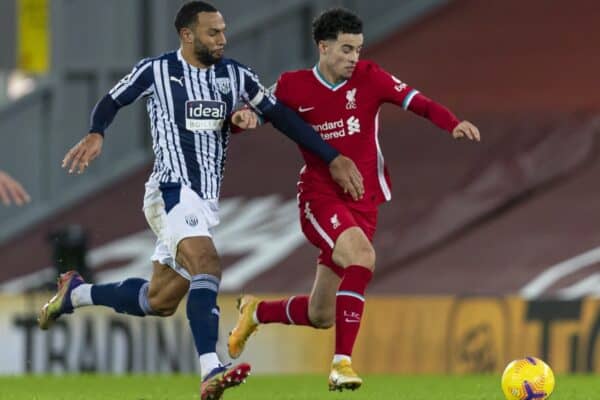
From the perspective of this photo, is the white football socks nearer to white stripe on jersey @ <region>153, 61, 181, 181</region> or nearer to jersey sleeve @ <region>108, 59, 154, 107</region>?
white stripe on jersey @ <region>153, 61, 181, 181</region>

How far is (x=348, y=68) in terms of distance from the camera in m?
8.65

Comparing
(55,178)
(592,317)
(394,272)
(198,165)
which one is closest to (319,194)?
(198,165)

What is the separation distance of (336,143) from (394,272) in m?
5.91

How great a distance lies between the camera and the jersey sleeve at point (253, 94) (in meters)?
8.46

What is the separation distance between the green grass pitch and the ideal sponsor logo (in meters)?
1.39

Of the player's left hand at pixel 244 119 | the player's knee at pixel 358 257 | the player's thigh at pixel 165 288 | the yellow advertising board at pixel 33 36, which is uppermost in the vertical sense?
the yellow advertising board at pixel 33 36

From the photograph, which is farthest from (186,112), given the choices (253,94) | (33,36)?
(33,36)

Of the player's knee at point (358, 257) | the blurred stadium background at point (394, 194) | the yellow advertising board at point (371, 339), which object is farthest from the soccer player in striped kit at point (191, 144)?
the blurred stadium background at point (394, 194)

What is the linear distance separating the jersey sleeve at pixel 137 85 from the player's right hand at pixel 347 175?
97cm

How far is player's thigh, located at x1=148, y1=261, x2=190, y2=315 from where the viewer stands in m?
8.41

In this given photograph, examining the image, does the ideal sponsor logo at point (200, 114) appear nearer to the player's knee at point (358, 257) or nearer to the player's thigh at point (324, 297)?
the player's knee at point (358, 257)

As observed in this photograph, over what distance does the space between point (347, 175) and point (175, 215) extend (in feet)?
3.14

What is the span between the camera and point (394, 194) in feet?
51.6

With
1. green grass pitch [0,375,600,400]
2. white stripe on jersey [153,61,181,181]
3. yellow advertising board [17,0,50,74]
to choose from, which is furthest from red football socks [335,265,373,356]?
yellow advertising board [17,0,50,74]
